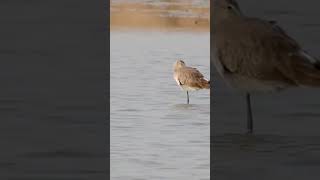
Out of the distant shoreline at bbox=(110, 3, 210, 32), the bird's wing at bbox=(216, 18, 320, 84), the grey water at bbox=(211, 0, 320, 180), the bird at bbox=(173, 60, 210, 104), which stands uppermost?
the distant shoreline at bbox=(110, 3, 210, 32)

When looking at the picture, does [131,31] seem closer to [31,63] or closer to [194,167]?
[31,63]

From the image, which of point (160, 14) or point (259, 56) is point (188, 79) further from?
point (160, 14)

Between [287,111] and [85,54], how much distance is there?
201 inches

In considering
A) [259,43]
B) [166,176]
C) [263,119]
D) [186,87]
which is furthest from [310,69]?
[186,87]

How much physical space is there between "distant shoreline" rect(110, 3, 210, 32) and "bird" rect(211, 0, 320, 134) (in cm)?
966

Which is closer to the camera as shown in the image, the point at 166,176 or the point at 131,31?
the point at 166,176

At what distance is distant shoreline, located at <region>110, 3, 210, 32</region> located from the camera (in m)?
20.4

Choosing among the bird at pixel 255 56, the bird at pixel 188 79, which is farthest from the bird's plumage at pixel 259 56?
the bird at pixel 188 79

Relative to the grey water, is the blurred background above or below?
above

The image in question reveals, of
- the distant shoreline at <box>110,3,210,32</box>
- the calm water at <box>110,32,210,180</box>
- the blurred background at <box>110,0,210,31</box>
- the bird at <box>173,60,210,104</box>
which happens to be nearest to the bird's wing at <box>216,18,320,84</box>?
the calm water at <box>110,32,210,180</box>

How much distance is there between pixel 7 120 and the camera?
10016 millimetres

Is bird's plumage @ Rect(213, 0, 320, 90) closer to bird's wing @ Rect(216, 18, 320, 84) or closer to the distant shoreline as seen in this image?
bird's wing @ Rect(216, 18, 320, 84)

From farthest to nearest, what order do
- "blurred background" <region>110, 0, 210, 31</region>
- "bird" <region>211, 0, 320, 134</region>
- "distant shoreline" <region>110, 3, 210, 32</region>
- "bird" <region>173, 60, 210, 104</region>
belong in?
"blurred background" <region>110, 0, 210, 31</region>
"distant shoreline" <region>110, 3, 210, 32</region>
"bird" <region>173, 60, 210, 104</region>
"bird" <region>211, 0, 320, 134</region>

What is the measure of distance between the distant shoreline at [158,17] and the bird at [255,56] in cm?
966
